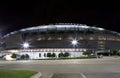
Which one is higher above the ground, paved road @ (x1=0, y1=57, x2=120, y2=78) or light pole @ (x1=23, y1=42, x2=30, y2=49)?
light pole @ (x1=23, y1=42, x2=30, y2=49)

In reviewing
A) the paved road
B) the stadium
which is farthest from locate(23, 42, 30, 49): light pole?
the paved road

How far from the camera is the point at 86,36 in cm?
12688

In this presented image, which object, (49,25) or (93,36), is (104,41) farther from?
(49,25)

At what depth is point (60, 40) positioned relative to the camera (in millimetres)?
123125

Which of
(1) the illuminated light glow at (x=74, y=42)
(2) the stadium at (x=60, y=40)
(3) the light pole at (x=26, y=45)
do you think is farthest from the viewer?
(3) the light pole at (x=26, y=45)

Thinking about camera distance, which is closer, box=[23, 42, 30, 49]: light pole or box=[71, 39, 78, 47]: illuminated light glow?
box=[71, 39, 78, 47]: illuminated light glow

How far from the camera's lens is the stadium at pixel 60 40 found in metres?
120

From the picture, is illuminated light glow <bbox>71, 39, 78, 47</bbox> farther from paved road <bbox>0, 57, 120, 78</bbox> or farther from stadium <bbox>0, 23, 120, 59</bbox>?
paved road <bbox>0, 57, 120, 78</bbox>

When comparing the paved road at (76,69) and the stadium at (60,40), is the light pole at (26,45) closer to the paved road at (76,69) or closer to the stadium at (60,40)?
the stadium at (60,40)

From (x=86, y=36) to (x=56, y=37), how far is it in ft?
49.1

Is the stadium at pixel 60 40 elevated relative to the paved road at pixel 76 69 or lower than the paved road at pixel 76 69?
elevated

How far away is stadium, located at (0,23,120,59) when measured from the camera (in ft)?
393

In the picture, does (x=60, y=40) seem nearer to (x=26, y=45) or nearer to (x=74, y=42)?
(x=74, y=42)

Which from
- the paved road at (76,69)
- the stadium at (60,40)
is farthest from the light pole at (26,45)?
the paved road at (76,69)
